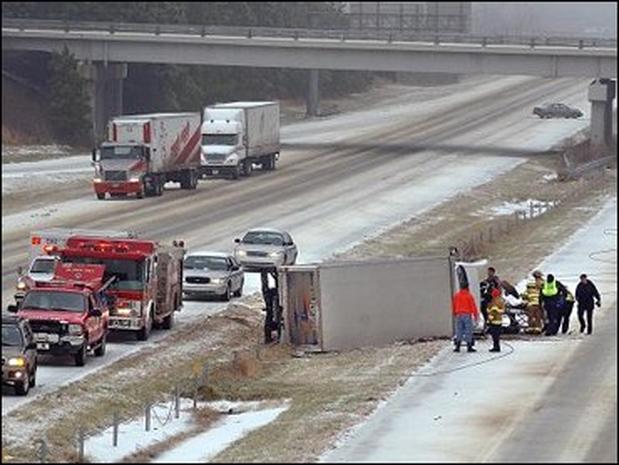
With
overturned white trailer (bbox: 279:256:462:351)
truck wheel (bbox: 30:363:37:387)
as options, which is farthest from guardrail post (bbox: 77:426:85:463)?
overturned white trailer (bbox: 279:256:462:351)

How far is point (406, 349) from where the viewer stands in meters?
41.9

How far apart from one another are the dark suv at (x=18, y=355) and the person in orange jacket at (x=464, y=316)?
8477 millimetres

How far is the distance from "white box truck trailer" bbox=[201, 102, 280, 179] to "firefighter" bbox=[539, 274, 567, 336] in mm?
51220

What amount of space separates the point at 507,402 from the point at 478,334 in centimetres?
984

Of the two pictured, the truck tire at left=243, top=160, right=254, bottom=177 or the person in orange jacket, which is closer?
the person in orange jacket

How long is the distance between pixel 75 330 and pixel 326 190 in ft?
170

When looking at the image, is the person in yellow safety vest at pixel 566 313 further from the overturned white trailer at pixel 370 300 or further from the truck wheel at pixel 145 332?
the truck wheel at pixel 145 332

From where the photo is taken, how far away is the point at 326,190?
90.5 meters

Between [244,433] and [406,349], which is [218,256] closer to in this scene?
[406,349]

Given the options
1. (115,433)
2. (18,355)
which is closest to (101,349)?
(18,355)

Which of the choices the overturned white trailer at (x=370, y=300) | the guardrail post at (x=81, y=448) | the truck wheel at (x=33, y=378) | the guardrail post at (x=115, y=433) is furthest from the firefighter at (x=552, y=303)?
the guardrail post at (x=81, y=448)

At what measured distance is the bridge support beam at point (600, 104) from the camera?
10631 centimetres

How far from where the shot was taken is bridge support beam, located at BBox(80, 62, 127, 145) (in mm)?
110375

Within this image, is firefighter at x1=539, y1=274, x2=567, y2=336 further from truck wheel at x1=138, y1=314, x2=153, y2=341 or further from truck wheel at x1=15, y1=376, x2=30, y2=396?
truck wheel at x1=15, y1=376, x2=30, y2=396
